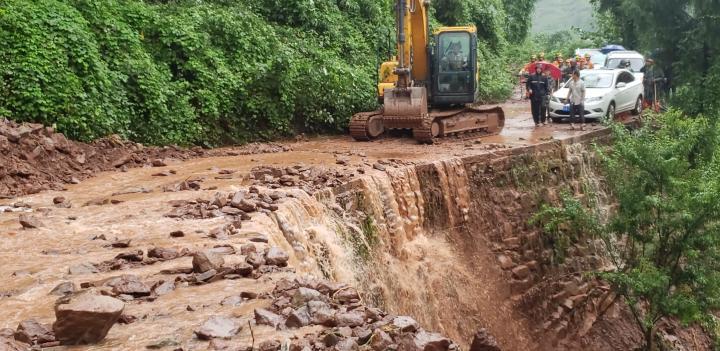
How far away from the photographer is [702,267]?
508 inches

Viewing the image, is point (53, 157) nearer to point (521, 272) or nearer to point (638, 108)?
point (521, 272)

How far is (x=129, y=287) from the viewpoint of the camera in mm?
6133

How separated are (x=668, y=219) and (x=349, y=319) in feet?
29.5

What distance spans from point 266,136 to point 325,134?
183 cm

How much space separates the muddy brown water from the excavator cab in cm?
170

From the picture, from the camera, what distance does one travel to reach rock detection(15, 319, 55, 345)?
503 centimetres

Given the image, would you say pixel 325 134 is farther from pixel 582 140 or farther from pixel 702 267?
pixel 702 267

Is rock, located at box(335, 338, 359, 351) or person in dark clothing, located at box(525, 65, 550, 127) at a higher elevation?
person in dark clothing, located at box(525, 65, 550, 127)

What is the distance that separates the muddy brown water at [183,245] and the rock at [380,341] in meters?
0.56

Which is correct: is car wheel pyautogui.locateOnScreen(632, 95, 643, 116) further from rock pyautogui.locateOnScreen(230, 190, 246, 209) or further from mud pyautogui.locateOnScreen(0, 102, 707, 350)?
rock pyautogui.locateOnScreen(230, 190, 246, 209)

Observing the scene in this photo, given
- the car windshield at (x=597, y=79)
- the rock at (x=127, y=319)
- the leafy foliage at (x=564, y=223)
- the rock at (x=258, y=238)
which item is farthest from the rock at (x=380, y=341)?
the car windshield at (x=597, y=79)

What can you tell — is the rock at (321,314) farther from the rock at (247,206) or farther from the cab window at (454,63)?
the cab window at (454,63)

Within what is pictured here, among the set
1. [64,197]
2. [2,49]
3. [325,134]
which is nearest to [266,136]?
[325,134]

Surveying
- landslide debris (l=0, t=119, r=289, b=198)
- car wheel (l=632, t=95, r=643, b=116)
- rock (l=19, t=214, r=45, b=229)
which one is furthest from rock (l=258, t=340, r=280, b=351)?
car wheel (l=632, t=95, r=643, b=116)
